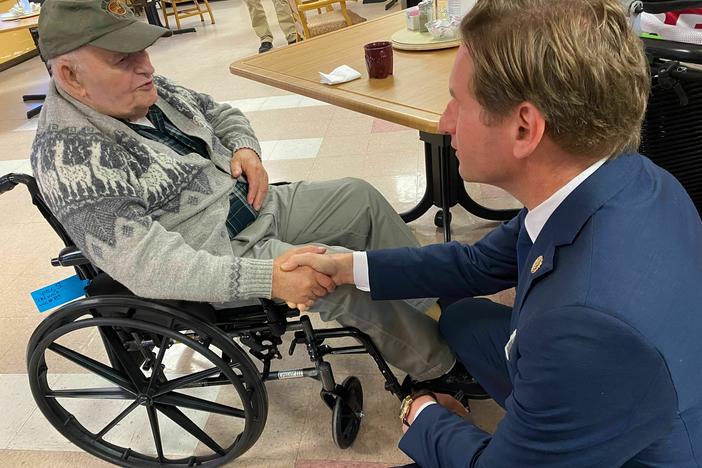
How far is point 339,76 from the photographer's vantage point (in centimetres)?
165

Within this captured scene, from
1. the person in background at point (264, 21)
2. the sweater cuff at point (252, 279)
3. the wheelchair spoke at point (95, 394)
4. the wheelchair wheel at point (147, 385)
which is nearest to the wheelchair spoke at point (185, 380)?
the wheelchair wheel at point (147, 385)

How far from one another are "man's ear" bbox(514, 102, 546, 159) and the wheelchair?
28.1 inches

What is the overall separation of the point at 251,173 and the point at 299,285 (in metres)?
0.50

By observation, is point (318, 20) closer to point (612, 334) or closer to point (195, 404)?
point (195, 404)

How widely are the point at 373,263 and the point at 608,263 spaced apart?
0.64 meters

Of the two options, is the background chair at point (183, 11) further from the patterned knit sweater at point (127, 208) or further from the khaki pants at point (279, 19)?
the patterned knit sweater at point (127, 208)

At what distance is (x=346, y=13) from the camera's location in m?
3.92

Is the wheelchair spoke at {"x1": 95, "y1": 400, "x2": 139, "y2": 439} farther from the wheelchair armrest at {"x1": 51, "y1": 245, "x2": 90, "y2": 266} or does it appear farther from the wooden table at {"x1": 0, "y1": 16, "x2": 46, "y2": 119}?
the wooden table at {"x1": 0, "y1": 16, "x2": 46, "y2": 119}

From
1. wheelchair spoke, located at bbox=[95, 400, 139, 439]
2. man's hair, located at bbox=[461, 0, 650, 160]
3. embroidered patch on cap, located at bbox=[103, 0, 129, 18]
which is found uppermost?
embroidered patch on cap, located at bbox=[103, 0, 129, 18]

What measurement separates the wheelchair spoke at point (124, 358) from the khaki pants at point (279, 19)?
4387 mm

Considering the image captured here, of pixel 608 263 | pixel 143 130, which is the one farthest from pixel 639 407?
pixel 143 130

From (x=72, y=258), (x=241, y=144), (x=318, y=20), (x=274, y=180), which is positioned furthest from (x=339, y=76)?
(x=318, y=20)

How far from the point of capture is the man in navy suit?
68 cm

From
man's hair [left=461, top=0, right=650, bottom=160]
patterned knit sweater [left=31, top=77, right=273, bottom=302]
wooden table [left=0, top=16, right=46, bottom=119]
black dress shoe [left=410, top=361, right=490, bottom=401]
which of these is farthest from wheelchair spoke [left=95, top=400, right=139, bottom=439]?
wooden table [left=0, top=16, right=46, bottom=119]
